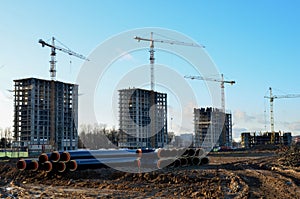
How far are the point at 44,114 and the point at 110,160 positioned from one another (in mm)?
64289

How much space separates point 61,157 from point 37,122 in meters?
64.9

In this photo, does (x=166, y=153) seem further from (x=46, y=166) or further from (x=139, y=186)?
(x=139, y=186)

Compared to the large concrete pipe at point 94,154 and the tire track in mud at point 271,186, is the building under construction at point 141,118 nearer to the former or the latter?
the large concrete pipe at point 94,154

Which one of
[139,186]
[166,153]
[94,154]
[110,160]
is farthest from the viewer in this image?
[166,153]

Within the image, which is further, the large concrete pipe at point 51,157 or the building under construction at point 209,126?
the building under construction at point 209,126

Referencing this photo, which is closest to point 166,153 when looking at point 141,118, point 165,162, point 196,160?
point 165,162

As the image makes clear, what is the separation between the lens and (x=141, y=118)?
76.8 meters

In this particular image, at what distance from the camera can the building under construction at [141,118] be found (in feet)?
248

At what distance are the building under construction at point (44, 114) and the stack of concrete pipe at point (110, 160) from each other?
5782 cm

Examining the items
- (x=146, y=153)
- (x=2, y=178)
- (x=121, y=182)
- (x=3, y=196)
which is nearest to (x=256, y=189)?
(x=121, y=182)

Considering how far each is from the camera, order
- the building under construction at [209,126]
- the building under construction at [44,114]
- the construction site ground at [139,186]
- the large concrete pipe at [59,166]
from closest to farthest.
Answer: the construction site ground at [139,186]
the large concrete pipe at [59,166]
the building under construction at [44,114]
the building under construction at [209,126]

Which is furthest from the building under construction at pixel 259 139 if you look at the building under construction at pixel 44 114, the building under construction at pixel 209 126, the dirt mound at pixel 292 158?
the dirt mound at pixel 292 158

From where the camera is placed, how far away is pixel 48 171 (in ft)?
70.4

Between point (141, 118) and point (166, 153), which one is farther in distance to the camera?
point (141, 118)
